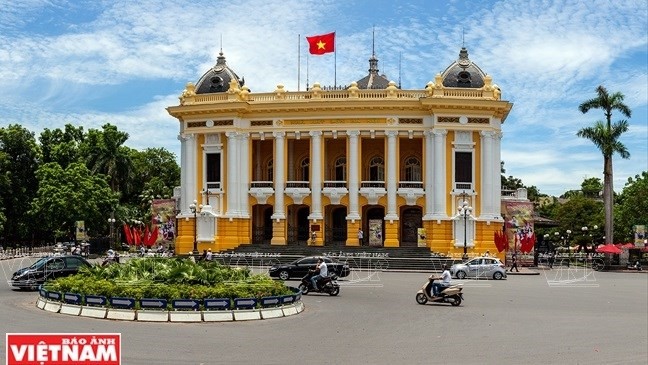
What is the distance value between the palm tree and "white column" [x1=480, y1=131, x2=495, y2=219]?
7.99 meters

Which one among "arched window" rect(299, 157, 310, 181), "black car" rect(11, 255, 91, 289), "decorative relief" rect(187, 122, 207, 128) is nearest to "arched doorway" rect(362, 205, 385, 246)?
"arched window" rect(299, 157, 310, 181)

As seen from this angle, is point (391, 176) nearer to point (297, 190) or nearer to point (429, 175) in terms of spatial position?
point (429, 175)

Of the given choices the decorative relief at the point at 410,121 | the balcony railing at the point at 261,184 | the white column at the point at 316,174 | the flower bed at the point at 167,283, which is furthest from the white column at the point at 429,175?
the flower bed at the point at 167,283

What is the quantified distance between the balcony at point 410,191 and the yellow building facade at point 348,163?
0.22ft

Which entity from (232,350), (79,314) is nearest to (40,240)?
(79,314)

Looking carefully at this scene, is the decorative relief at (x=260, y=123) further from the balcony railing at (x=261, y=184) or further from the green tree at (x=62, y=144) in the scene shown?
the green tree at (x=62, y=144)

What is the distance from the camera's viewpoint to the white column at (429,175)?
5197 cm

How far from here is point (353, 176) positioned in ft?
175

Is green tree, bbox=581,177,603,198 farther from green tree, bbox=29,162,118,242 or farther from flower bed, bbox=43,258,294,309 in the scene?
flower bed, bbox=43,258,294,309

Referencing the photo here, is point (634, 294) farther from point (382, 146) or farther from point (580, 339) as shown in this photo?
point (382, 146)

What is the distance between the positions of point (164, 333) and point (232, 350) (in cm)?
282

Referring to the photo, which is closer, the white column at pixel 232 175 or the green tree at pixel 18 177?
the white column at pixel 232 175

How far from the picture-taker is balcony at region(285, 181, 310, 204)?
177ft

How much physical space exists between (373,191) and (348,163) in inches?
101
